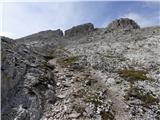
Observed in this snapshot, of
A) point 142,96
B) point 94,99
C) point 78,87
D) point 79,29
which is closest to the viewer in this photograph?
point 94,99

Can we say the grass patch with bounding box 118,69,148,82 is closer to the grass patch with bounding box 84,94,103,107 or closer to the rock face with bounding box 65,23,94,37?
the grass patch with bounding box 84,94,103,107

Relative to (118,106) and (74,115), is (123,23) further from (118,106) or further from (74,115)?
(74,115)

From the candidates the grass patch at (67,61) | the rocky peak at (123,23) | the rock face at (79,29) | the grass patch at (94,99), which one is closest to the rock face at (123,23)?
the rocky peak at (123,23)

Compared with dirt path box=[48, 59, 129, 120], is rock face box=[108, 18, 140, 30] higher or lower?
higher

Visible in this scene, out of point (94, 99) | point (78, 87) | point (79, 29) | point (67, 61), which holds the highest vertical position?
point (79, 29)

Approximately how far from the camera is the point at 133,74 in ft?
128

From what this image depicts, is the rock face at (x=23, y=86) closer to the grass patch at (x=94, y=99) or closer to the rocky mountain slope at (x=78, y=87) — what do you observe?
the rocky mountain slope at (x=78, y=87)

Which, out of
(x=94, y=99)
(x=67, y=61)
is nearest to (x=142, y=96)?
(x=94, y=99)

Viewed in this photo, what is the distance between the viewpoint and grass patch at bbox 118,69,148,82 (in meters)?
37.9

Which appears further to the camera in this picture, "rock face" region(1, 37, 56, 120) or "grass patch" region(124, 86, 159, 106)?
"grass patch" region(124, 86, 159, 106)

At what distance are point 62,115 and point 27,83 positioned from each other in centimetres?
627

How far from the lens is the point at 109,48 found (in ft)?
185

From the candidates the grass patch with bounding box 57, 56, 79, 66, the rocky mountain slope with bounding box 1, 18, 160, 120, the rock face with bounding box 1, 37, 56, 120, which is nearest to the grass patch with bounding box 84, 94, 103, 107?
the rocky mountain slope with bounding box 1, 18, 160, 120

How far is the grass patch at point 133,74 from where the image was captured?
3791 centimetres
